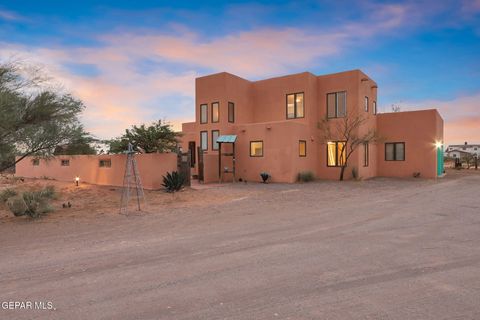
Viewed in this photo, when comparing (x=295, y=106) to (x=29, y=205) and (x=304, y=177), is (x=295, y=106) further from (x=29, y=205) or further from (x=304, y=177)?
(x=29, y=205)

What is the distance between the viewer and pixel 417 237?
5867mm

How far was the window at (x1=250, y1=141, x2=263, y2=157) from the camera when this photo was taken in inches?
765

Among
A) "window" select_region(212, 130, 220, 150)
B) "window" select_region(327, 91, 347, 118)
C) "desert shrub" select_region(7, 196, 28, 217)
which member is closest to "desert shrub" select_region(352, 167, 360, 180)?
"window" select_region(327, 91, 347, 118)

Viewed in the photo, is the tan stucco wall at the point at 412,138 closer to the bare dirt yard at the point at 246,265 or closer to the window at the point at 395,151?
the window at the point at 395,151

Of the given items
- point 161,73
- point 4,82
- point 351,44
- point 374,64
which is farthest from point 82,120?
point 374,64

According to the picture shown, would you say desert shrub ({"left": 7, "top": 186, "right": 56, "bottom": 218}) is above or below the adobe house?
below

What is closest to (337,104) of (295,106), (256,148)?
(295,106)

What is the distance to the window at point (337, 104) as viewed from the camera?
20172 mm

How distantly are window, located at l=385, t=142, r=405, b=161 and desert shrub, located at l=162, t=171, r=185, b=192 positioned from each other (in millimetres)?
16377

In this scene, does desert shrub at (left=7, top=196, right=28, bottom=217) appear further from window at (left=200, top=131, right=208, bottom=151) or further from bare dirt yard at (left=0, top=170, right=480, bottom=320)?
window at (left=200, top=131, right=208, bottom=151)

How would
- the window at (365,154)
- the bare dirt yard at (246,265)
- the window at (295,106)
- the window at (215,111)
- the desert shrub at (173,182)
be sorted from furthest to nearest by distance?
1. the window at (215,111)
2. the window at (365,154)
3. the window at (295,106)
4. the desert shrub at (173,182)
5. the bare dirt yard at (246,265)

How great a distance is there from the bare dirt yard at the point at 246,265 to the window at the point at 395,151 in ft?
47.5

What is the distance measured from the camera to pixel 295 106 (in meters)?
21.0

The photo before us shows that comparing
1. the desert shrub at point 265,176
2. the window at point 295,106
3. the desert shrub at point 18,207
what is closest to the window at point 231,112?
the window at point 295,106
